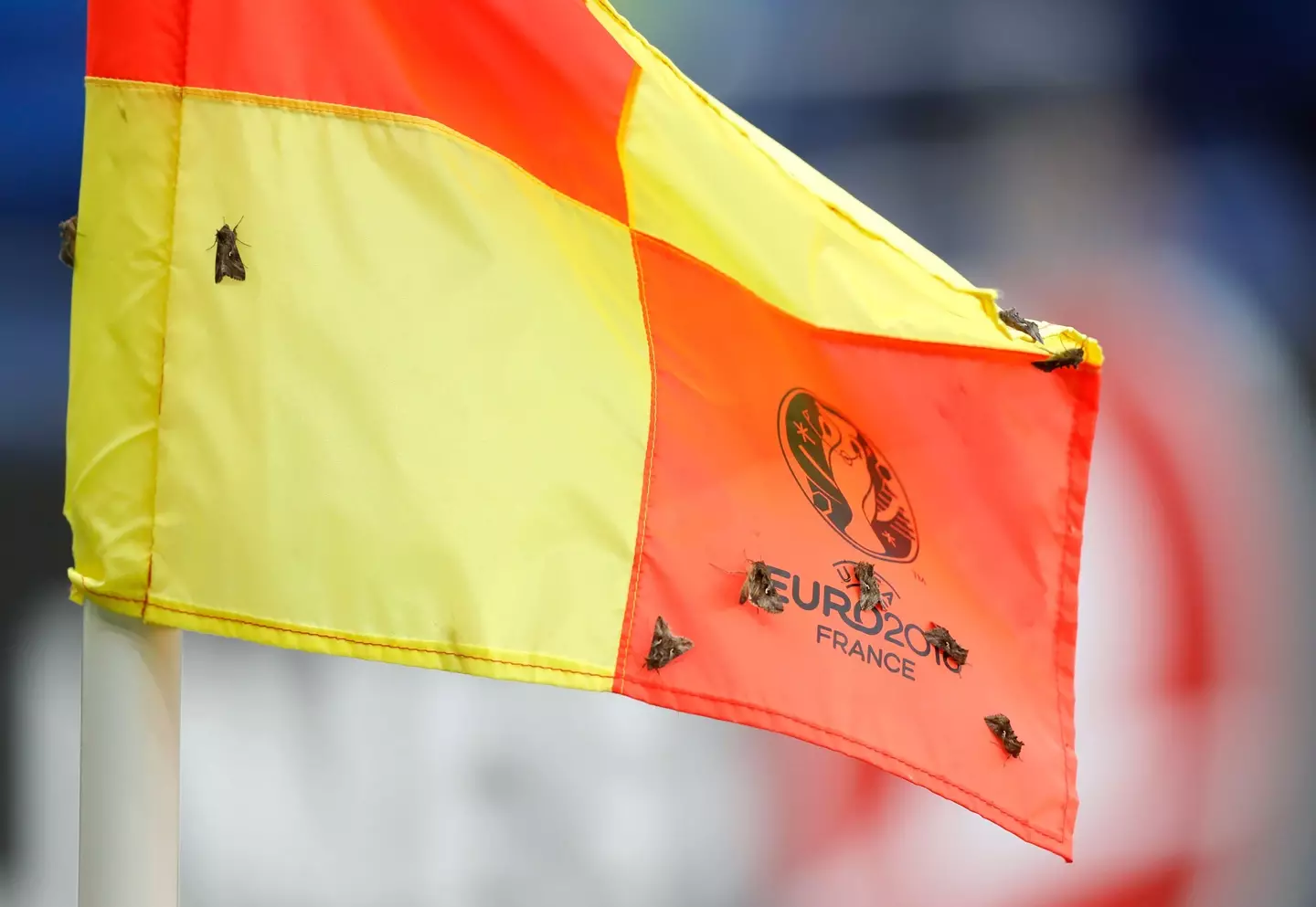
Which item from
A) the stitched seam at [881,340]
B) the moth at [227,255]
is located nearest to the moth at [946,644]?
the stitched seam at [881,340]

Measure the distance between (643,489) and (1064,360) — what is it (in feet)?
1.40

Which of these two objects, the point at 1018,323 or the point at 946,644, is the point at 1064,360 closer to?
the point at 1018,323

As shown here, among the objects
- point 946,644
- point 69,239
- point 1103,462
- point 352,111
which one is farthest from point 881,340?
point 1103,462

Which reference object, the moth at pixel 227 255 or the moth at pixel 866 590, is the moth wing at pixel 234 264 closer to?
the moth at pixel 227 255

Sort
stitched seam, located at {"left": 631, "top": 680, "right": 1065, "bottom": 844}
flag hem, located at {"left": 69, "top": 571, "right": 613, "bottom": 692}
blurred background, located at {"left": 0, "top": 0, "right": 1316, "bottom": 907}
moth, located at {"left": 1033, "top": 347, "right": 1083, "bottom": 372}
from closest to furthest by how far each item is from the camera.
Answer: flag hem, located at {"left": 69, "top": 571, "right": 613, "bottom": 692} < stitched seam, located at {"left": 631, "top": 680, "right": 1065, "bottom": 844} < moth, located at {"left": 1033, "top": 347, "right": 1083, "bottom": 372} < blurred background, located at {"left": 0, "top": 0, "right": 1316, "bottom": 907}

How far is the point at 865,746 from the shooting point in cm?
84

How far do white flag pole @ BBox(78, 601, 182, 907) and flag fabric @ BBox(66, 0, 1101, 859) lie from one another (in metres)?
0.04

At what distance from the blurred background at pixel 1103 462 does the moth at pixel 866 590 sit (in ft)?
2.48

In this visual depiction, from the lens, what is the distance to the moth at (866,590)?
2.90 ft

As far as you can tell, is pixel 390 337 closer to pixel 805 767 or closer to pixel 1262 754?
pixel 805 767

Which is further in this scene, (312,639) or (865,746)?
(865,746)

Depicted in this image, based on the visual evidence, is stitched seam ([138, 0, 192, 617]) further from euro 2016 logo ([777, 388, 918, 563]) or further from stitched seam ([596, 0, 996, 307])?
euro 2016 logo ([777, 388, 918, 563])

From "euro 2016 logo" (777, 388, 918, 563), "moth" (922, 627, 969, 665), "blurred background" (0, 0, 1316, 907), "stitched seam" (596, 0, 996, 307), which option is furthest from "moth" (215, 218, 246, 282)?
"blurred background" (0, 0, 1316, 907)

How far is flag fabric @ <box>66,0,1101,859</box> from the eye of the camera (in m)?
0.66
